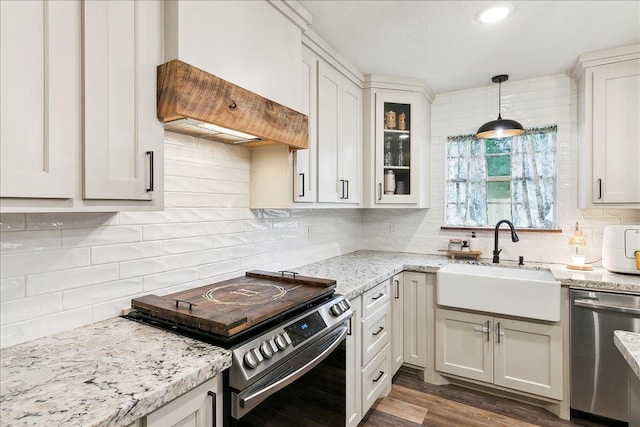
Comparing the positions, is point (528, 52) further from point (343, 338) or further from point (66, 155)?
point (66, 155)

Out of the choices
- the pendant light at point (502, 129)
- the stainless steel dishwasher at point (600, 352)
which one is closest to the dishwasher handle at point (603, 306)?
the stainless steel dishwasher at point (600, 352)

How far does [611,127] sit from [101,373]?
3.22 meters

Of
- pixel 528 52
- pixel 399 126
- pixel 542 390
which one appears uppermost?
pixel 528 52

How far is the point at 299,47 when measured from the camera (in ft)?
6.24

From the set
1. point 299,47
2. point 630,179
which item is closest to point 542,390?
point 630,179

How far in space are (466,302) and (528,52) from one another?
1849 millimetres

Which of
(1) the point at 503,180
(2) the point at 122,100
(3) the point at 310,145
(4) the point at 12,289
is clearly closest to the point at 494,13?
(3) the point at 310,145

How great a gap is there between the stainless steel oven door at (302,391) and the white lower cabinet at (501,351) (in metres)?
1.16

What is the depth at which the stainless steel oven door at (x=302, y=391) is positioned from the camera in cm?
110

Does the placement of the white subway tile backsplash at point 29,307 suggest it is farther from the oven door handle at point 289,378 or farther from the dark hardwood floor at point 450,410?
the dark hardwood floor at point 450,410

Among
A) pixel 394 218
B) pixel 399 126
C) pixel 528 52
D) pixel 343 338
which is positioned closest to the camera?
pixel 343 338

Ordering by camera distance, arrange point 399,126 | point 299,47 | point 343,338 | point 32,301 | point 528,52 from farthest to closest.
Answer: point 399,126, point 528,52, point 299,47, point 343,338, point 32,301

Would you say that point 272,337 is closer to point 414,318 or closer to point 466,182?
point 414,318

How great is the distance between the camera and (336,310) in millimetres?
1615
